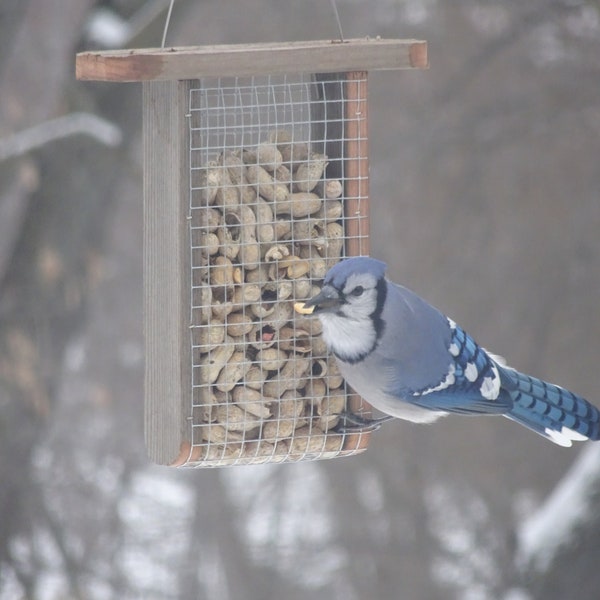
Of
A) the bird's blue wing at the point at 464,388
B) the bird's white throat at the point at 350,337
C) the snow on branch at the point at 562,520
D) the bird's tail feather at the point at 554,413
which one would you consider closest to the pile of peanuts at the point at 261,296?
the bird's white throat at the point at 350,337

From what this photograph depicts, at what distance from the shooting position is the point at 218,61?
Answer: 271cm

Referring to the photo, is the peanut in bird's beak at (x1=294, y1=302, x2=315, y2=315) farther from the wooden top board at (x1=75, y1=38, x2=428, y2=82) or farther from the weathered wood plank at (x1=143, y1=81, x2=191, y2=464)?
the wooden top board at (x1=75, y1=38, x2=428, y2=82)

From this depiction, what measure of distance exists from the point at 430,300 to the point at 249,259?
168 inches

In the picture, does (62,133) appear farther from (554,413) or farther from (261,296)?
(554,413)

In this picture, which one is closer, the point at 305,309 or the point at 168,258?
the point at 305,309

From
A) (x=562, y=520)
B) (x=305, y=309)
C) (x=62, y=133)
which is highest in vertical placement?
(x=62, y=133)

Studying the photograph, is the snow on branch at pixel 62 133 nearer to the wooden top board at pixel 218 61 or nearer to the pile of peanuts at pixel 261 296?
the pile of peanuts at pixel 261 296

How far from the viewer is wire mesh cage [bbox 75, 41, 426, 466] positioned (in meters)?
2.90

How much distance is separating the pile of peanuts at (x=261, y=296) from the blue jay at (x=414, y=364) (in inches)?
5.4

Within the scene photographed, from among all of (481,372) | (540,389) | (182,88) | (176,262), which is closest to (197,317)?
(176,262)

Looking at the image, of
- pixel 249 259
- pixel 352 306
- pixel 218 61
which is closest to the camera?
pixel 218 61

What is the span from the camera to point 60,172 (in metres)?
5.35

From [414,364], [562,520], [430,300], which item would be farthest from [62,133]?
[430,300]

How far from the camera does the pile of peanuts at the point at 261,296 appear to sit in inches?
118
